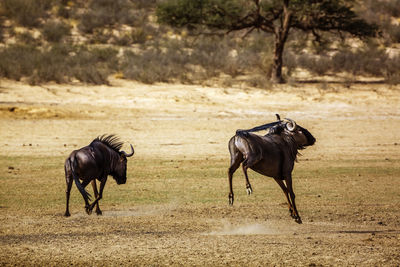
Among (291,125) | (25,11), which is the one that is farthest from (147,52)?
(291,125)

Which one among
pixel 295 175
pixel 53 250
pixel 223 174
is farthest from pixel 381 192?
pixel 53 250

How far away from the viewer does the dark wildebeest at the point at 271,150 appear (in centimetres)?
823

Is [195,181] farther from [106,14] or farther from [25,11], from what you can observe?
[106,14]

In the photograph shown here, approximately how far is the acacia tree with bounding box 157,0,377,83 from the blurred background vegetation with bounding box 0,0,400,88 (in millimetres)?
1210

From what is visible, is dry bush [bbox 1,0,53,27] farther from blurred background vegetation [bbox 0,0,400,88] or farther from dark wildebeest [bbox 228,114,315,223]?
dark wildebeest [bbox 228,114,315,223]

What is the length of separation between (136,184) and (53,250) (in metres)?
6.16

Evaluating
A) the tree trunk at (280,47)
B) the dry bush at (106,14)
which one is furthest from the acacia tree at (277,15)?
the dry bush at (106,14)

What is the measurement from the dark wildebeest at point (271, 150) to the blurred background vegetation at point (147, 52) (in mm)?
19992

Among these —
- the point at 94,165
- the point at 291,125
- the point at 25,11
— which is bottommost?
the point at 94,165

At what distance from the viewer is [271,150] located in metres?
8.60

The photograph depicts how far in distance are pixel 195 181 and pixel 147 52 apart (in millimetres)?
20845

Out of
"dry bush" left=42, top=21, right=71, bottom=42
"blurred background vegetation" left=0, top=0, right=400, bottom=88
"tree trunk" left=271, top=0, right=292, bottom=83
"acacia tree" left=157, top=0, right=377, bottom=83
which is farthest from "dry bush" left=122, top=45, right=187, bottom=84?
"dry bush" left=42, top=21, right=71, bottom=42

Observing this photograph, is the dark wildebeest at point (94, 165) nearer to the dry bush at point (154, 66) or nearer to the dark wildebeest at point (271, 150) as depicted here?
the dark wildebeest at point (271, 150)

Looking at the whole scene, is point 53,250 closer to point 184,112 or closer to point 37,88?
point 184,112
